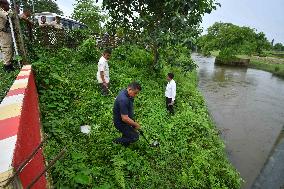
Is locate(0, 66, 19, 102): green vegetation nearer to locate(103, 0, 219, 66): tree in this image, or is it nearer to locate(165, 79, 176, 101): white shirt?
locate(165, 79, 176, 101): white shirt

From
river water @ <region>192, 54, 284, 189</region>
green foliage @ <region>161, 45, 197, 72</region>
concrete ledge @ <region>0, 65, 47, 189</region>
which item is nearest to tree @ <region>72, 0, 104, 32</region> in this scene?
river water @ <region>192, 54, 284, 189</region>

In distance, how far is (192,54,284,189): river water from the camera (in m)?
11.4

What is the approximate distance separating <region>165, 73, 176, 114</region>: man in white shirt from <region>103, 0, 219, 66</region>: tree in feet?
11.0

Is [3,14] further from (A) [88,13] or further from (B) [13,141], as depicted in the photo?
(A) [88,13]

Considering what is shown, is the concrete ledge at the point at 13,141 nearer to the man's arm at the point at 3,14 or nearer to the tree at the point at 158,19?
the man's arm at the point at 3,14

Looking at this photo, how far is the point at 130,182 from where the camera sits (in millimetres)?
6215

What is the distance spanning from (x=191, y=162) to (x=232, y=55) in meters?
51.3

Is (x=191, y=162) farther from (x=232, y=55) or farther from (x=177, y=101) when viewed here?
(x=232, y=55)

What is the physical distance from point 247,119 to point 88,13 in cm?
3401

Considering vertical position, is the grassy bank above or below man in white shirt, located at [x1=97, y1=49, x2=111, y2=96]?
below

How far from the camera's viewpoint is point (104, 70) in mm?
9852

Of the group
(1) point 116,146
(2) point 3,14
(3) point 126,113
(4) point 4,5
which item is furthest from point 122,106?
(4) point 4,5

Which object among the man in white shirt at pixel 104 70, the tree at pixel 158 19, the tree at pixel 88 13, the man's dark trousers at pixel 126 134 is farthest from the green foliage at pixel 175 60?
the tree at pixel 88 13

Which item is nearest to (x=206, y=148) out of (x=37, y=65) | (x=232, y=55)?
(x=37, y=65)
